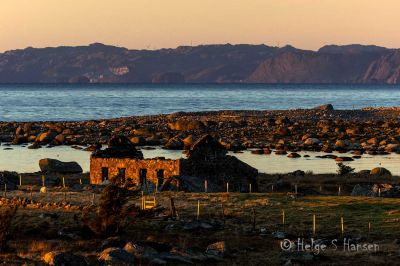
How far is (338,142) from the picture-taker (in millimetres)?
106688

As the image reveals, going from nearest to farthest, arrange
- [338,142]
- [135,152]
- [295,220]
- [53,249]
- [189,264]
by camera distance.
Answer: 1. [189,264]
2. [53,249]
3. [295,220]
4. [135,152]
5. [338,142]

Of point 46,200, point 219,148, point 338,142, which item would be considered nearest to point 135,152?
point 219,148

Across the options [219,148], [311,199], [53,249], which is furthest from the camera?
[219,148]

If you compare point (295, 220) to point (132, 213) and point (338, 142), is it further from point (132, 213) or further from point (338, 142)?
point (338, 142)

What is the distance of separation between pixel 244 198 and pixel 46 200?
37.8 ft

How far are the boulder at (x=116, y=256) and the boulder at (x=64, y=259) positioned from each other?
→ 947mm

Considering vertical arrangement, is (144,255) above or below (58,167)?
above

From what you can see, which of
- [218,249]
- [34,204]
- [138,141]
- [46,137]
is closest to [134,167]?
[34,204]

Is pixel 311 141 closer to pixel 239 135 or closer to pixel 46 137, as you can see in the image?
pixel 239 135

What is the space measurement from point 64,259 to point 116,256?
2208 mm

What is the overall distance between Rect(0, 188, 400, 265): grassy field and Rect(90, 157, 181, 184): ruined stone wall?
3.79 meters

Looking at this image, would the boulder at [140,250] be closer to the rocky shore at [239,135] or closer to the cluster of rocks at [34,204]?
the cluster of rocks at [34,204]

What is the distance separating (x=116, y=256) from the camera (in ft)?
113

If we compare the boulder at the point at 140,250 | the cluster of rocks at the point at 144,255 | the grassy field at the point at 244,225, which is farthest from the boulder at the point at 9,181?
the boulder at the point at 140,250
